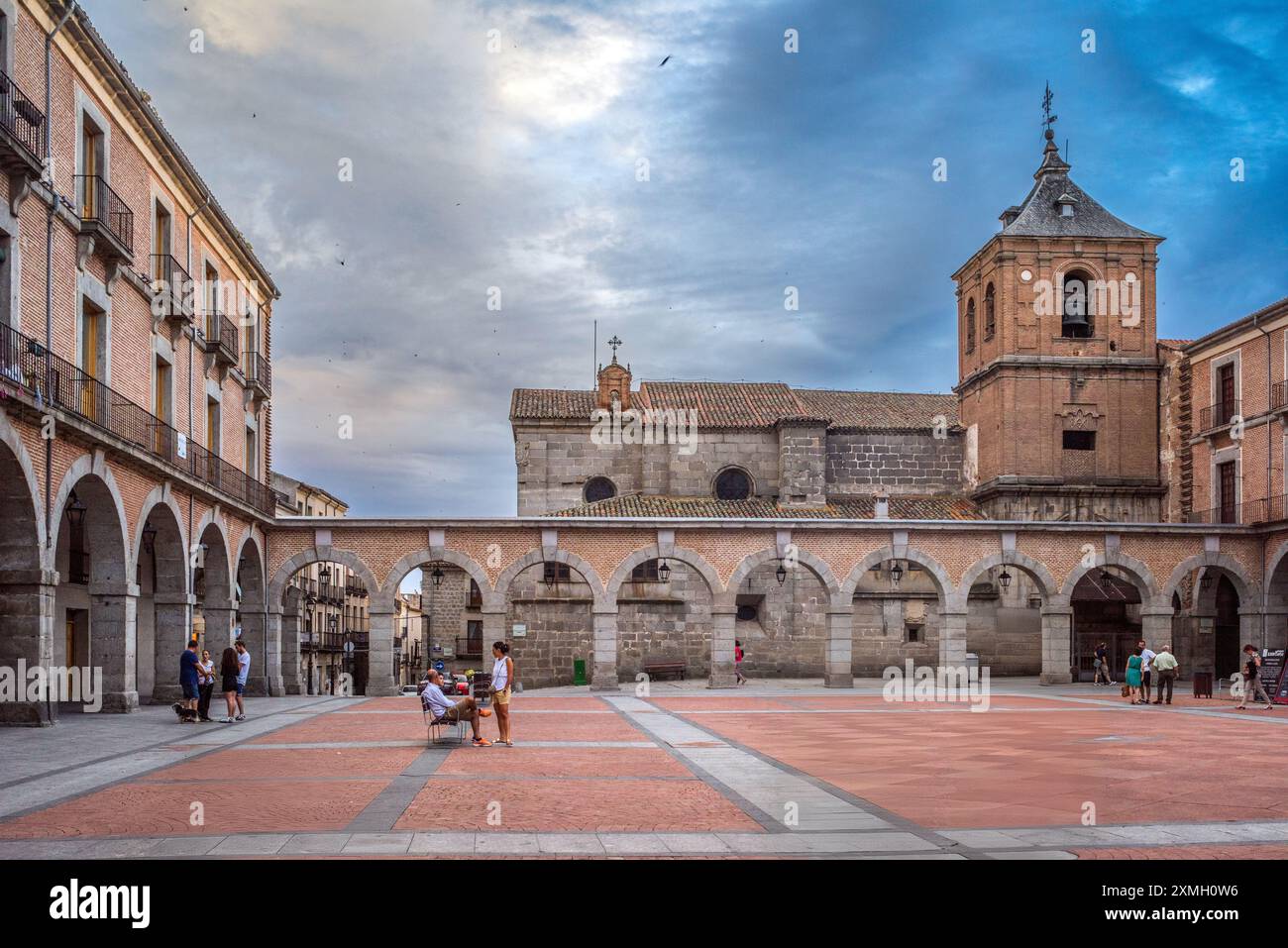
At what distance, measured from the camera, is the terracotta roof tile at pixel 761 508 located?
40344mm

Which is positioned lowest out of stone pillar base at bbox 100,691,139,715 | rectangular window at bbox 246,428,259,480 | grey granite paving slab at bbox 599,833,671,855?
stone pillar base at bbox 100,691,139,715

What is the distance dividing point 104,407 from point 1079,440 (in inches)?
1284

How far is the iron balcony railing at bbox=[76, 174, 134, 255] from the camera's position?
21859mm

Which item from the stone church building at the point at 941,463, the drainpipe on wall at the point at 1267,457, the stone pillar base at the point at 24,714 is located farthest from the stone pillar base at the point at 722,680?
the stone pillar base at the point at 24,714

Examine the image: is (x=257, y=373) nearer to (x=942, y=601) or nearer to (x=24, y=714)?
(x=24, y=714)

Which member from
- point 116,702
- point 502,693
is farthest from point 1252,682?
point 116,702

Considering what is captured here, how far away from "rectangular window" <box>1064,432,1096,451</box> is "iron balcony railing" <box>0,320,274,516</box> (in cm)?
2748

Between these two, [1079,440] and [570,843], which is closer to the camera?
[570,843]

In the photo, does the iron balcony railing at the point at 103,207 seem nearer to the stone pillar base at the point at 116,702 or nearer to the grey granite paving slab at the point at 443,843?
the stone pillar base at the point at 116,702

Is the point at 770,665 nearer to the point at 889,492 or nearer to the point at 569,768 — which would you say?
the point at 889,492

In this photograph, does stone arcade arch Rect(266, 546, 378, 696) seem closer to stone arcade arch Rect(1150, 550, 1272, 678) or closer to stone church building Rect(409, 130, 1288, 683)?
stone church building Rect(409, 130, 1288, 683)

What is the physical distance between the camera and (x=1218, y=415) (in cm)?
3872

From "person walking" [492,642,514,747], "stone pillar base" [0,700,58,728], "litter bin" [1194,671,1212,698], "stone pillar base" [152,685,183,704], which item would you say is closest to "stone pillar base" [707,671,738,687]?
"litter bin" [1194,671,1212,698]
